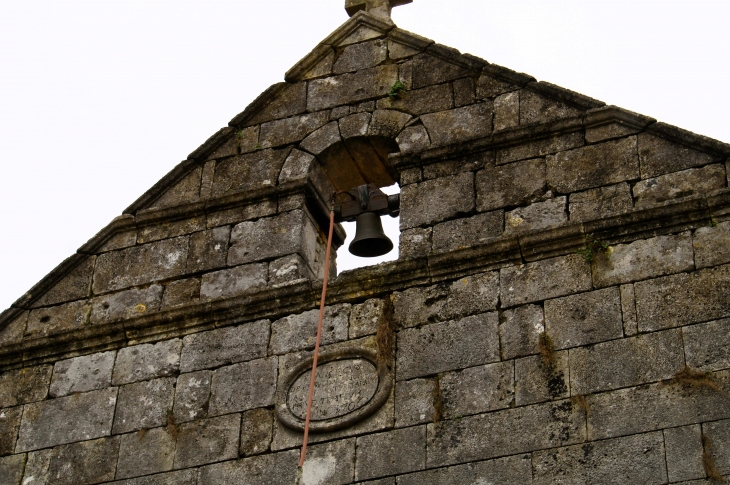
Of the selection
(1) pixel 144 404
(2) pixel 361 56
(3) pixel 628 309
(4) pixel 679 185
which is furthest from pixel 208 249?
(4) pixel 679 185

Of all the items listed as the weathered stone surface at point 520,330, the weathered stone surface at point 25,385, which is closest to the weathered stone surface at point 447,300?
the weathered stone surface at point 520,330

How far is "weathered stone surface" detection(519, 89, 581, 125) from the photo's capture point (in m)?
11.1

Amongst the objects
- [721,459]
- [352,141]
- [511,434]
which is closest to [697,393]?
[721,459]

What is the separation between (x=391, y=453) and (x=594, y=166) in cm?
246

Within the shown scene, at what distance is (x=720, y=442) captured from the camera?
880 cm

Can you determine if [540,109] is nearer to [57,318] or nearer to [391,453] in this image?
[391,453]

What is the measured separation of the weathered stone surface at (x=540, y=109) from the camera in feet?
36.4

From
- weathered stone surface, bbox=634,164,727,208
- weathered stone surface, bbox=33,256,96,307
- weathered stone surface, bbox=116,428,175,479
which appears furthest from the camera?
weathered stone surface, bbox=33,256,96,307

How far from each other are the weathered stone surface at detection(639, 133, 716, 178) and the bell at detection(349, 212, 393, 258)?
6.21ft

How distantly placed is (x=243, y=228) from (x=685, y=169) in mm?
3032

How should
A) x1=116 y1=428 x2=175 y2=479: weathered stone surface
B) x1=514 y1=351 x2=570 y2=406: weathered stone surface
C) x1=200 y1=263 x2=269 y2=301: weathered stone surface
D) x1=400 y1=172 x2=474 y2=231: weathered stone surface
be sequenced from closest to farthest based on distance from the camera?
x1=514 y1=351 x2=570 y2=406: weathered stone surface → x1=116 y1=428 x2=175 y2=479: weathered stone surface → x1=400 y1=172 x2=474 y2=231: weathered stone surface → x1=200 y1=263 x2=269 y2=301: weathered stone surface

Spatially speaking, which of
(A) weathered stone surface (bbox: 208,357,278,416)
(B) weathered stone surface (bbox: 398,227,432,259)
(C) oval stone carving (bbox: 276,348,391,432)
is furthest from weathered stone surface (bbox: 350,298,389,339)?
(A) weathered stone surface (bbox: 208,357,278,416)

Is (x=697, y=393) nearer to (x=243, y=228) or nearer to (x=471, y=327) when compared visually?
(x=471, y=327)

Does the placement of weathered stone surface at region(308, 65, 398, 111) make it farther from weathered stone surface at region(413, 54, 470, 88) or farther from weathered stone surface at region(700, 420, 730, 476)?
weathered stone surface at region(700, 420, 730, 476)
